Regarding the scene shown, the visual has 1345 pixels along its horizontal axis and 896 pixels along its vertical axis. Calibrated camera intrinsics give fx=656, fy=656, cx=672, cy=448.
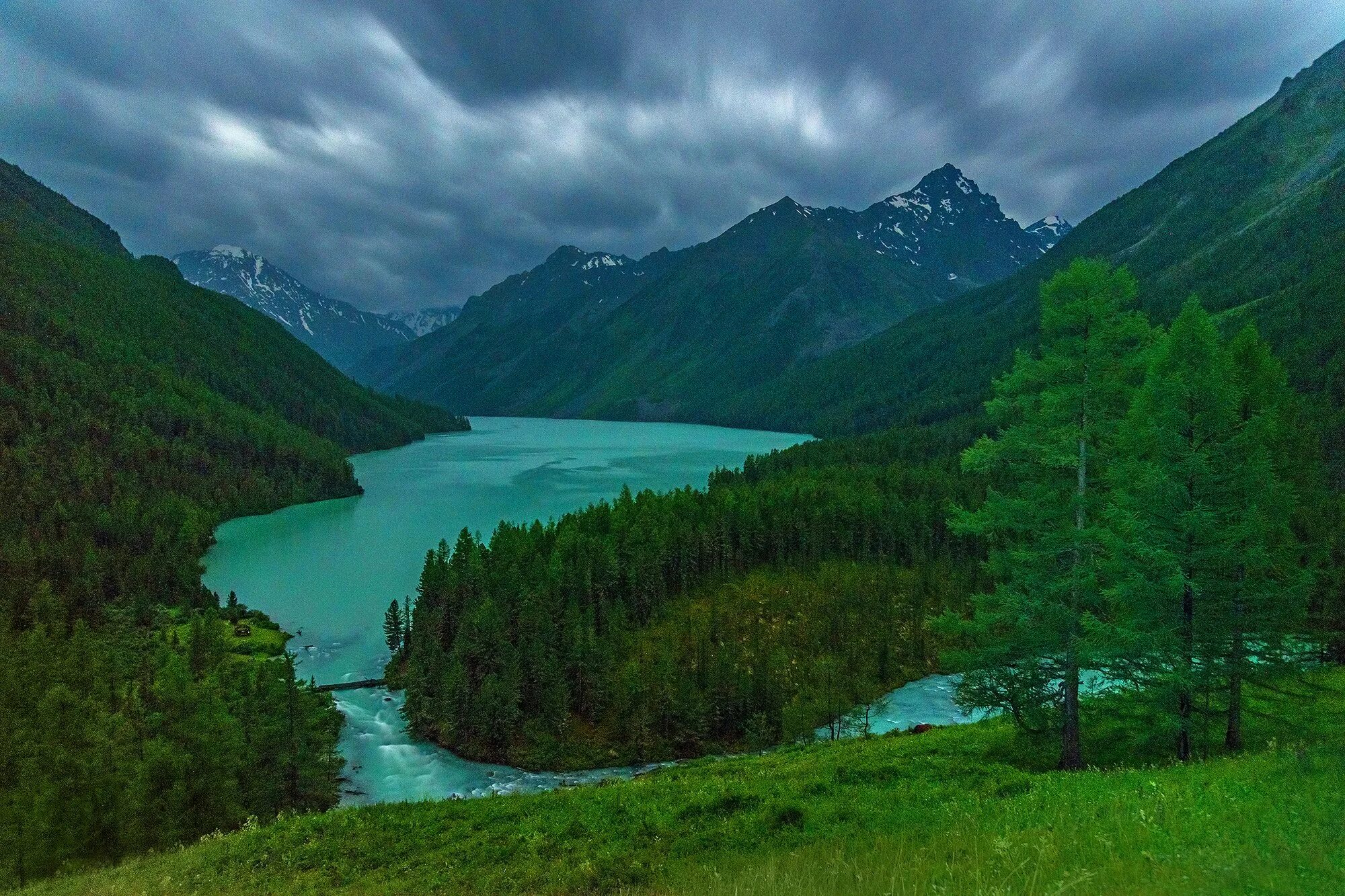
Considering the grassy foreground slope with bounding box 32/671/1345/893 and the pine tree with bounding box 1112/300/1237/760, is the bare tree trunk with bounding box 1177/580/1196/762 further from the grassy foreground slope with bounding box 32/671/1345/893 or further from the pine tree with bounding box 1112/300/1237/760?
the grassy foreground slope with bounding box 32/671/1345/893

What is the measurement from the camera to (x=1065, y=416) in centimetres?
2366

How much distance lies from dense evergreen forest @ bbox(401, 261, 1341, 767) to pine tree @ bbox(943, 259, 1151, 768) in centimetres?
10

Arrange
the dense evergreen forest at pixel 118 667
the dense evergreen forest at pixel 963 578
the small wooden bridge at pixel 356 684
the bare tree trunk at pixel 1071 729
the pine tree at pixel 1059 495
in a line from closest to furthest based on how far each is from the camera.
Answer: the dense evergreen forest at pixel 963 578 < the pine tree at pixel 1059 495 < the bare tree trunk at pixel 1071 729 < the dense evergreen forest at pixel 118 667 < the small wooden bridge at pixel 356 684

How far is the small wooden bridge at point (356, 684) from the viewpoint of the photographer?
2650 inches

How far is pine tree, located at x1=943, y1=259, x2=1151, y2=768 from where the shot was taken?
23.0 meters

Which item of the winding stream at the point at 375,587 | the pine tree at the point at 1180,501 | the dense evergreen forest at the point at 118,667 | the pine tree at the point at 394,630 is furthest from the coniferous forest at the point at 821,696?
the winding stream at the point at 375,587

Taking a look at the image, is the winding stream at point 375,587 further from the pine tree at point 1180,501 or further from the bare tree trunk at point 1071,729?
the pine tree at point 1180,501

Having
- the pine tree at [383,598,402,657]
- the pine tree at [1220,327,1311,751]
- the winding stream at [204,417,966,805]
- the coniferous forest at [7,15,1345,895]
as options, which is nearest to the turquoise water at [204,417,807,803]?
the winding stream at [204,417,966,805]

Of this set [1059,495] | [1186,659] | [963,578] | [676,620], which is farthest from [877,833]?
[963,578]

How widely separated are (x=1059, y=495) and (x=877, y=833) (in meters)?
14.5

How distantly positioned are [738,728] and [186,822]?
42224 mm

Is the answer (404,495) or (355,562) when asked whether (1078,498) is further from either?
(404,495)

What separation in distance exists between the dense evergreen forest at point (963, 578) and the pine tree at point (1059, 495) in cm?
10

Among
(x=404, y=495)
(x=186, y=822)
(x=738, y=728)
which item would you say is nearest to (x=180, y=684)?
(x=186, y=822)
